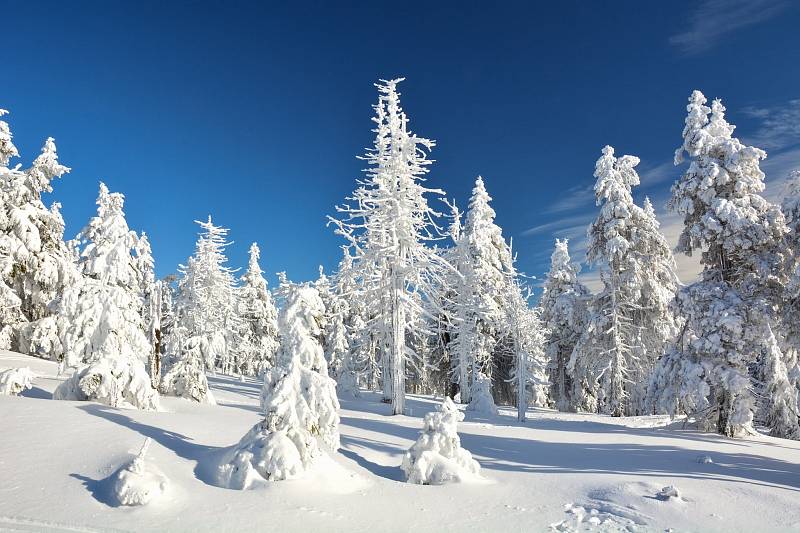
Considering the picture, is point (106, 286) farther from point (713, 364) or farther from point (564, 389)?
point (564, 389)

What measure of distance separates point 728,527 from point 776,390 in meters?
12.5

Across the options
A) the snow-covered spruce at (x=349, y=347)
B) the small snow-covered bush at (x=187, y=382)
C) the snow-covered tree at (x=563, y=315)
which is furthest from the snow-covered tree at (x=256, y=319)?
the small snow-covered bush at (x=187, y=382)

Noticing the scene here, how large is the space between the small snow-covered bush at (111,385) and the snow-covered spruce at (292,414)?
19.5ft

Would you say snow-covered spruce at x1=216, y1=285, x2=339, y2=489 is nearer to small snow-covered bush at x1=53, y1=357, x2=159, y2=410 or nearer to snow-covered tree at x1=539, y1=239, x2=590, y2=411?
small snow-covered bush at x1=53, y1=357, x2=159, y2=410

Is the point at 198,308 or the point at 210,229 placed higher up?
the point at 210,229

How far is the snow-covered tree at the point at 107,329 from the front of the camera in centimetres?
1510

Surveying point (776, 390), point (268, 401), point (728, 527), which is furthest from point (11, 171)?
point (776, 390)

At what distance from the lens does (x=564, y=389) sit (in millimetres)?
38094

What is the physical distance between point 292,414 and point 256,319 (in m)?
44.8

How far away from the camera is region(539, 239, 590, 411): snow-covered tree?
3544 cm

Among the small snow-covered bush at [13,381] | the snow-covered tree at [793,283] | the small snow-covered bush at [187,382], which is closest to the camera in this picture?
the small snow-covered bush at [13,381]

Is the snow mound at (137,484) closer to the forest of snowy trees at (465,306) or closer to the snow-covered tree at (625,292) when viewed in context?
the forest of snowy trees at (465,306)

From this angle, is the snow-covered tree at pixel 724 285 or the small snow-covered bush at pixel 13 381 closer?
the small snow-covered bush at pixel 13 381

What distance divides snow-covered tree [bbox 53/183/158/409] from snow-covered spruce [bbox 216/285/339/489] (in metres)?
6.17
